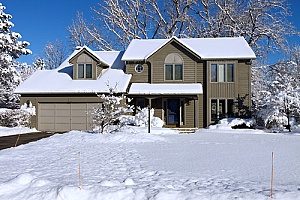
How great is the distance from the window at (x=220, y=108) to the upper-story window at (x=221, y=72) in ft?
4.78

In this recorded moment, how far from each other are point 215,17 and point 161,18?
6043 mm

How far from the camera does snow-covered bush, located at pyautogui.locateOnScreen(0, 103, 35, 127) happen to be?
914 inches

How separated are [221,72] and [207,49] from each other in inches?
87.7

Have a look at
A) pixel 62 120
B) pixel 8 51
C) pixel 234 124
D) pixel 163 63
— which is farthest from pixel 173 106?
pixel 8 51

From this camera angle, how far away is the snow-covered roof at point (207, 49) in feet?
80.3

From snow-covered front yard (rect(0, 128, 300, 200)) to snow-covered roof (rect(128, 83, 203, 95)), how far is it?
852 cm

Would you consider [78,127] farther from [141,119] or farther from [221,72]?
[221,72]

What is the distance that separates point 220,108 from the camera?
2497 centimetres

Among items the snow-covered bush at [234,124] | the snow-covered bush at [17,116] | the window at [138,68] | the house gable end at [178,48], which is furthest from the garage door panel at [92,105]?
the snow-covered bush at [234,124]

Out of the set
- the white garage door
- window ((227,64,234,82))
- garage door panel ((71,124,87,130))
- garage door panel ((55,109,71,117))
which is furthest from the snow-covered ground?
window ((227,64,234,82))

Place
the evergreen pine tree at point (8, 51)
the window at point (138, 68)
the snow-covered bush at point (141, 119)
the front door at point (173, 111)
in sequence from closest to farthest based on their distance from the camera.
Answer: the snow-covered bush at point (141, 119)
the front door at point (173, 111)
the window at point (138, 68)
the evergreen pine tree at point (8, 51)

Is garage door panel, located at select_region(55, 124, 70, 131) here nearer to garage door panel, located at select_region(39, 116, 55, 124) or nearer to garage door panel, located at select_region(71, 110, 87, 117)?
garage door panel, located at select_region(39, 116, 55, 124)

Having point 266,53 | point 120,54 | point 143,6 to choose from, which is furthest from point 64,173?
point 143,6

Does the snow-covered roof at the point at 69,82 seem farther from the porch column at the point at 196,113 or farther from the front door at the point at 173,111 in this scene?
the porch column at the point at 196,113
